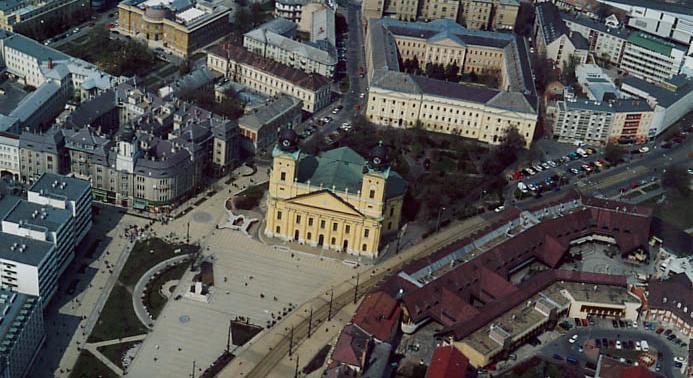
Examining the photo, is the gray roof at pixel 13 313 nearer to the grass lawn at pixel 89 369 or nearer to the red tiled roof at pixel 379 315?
the grass lawn at pixel 89 369

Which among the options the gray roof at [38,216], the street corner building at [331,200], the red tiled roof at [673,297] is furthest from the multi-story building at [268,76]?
the red tiled roof at [673,297]

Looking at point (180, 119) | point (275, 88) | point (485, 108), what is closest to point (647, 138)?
point (485, 108)

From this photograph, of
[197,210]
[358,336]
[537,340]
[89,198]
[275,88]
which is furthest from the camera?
[275,88]

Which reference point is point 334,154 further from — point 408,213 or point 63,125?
point 63,125

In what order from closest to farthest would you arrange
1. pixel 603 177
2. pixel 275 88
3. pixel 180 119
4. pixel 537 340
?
1. pixel 537 340
2. pixel 180 119
3. pixel 603 177
4. pixel 275 88

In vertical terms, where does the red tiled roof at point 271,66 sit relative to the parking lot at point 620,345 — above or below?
above

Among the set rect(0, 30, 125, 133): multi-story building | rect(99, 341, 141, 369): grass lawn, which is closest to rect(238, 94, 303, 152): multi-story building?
rect(0, 30, 125, 133): multi-story building
